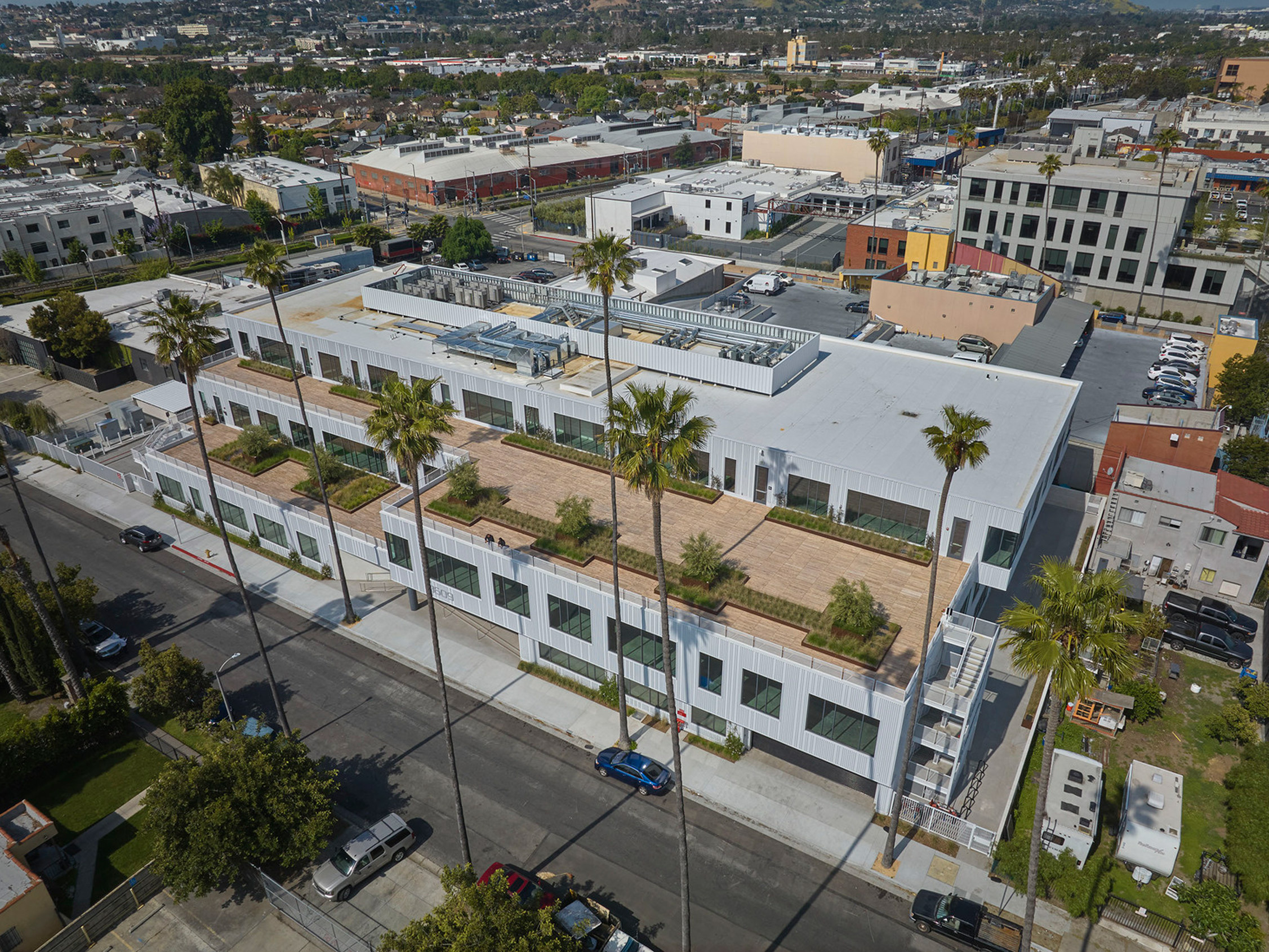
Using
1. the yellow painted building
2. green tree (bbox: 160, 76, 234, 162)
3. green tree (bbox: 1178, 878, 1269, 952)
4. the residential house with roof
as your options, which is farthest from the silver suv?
green tree (bbox: 160, 76, 234, 162)

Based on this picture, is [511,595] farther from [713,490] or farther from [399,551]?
[713,490]

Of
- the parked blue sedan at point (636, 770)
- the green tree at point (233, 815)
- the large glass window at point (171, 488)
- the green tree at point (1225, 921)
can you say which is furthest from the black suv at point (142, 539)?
the green tree at point (1225, 921)

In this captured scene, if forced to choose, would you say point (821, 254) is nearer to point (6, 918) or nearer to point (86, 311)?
point (86, 311)

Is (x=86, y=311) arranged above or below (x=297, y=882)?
above

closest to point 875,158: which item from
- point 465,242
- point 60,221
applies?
point 465,242

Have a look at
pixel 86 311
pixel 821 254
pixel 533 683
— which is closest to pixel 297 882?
pixel 533 683
